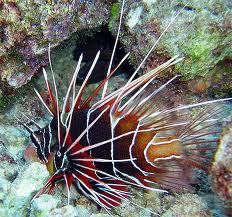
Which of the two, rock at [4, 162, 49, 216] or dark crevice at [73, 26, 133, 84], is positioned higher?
dark crevice at [73, 26, 133, 84]

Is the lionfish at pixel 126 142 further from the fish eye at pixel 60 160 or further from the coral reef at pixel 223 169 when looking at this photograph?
the coral reef at pixel 223 169

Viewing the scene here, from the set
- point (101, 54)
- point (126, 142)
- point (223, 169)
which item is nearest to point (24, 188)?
point (126, 142)

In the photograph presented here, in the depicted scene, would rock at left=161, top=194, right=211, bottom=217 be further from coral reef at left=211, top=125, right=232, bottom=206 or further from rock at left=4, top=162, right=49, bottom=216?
rock at left=4, top=162, right=49, bottom=216

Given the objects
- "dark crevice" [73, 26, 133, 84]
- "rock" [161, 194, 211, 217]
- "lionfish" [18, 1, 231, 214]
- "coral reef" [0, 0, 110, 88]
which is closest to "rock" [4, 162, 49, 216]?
"lionfish" [18, 1, 231, 214]

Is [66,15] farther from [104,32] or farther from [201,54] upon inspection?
[201,54]

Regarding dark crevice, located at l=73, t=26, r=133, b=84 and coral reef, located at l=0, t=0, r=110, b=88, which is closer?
coral reef, located at l=0, t=0, r=110, b=88

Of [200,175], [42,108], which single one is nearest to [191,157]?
[200,175]

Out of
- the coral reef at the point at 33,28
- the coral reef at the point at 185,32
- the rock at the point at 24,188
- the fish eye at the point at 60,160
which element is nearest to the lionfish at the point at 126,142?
the fish eye at the point at 60,160

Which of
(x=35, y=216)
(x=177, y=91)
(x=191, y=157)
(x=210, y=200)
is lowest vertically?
(x=210, y=200)
